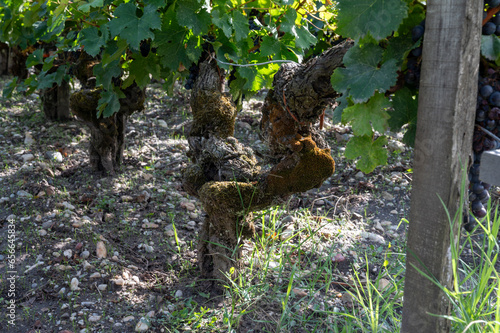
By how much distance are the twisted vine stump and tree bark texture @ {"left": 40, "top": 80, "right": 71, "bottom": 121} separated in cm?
323

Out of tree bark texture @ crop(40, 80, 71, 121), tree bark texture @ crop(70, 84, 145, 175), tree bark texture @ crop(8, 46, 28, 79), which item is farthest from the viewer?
tree bark texture @ crop(8, 46, 28, 79)

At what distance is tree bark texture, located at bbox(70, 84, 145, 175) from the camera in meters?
3.82

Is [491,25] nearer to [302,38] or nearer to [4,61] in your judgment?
[302,38]

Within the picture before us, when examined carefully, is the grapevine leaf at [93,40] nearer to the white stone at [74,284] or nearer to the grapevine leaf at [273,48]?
the grapevine leaf at [273,48]

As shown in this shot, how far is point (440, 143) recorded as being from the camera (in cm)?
138

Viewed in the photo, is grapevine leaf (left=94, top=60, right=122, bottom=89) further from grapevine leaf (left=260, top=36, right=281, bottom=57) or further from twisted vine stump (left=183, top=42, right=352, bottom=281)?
grapevine leaf (left=260, top=36, right=281, bottom=57)

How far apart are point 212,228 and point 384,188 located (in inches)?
88.8

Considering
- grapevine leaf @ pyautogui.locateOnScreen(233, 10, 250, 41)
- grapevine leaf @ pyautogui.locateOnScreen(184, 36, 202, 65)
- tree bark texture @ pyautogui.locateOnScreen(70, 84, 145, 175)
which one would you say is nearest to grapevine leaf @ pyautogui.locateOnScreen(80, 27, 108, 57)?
grapevine leaf @ pyautogui.locateOnScreen(184, 36, 202, 65)

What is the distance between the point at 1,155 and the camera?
185 inches

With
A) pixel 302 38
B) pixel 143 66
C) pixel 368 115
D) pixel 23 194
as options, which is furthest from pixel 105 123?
pixel 368 115

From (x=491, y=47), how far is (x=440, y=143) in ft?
1.06

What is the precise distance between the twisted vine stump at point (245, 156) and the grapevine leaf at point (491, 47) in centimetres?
77

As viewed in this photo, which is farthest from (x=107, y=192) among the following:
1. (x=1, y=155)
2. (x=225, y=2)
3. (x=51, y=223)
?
(x=225, y=2)

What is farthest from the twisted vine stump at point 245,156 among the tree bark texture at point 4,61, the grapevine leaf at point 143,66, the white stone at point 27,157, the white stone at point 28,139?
the tree bark texture at point 4,61
